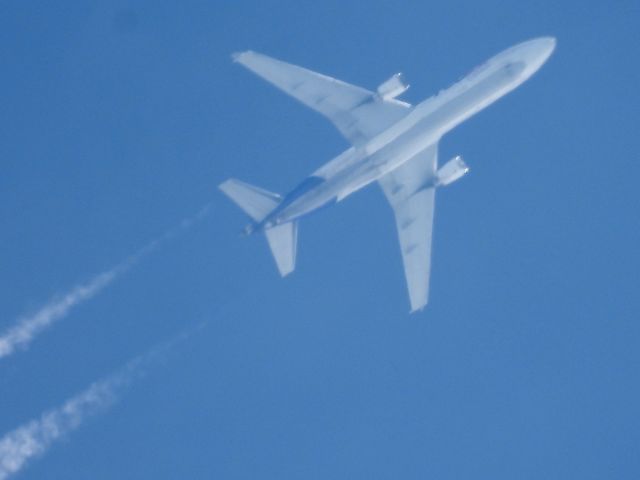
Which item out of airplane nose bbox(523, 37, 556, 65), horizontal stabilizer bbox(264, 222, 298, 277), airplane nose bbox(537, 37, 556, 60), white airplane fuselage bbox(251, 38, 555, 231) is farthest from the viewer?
horizontal stabilizer bbox(264, 222, 298, 277)

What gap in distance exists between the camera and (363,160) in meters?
48.8

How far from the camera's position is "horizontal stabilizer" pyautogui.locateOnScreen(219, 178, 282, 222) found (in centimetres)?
→ 4906

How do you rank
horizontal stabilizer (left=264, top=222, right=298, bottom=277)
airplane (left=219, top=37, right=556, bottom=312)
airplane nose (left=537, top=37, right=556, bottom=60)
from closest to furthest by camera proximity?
airplane (left=219, top=37, right=556, bottom=312)
airplane nose (left=537, top=37, right=556, bottom=60)
horizontal stabilizer (left=264, top=222, right=298, bottom=277)

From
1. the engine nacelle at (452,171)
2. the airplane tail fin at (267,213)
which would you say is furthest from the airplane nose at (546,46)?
the airplane tail fin at (267,213)

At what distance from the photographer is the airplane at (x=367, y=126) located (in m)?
48.4

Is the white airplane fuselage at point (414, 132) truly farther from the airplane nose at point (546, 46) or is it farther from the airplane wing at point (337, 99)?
the airplane wing at point (337, 99)

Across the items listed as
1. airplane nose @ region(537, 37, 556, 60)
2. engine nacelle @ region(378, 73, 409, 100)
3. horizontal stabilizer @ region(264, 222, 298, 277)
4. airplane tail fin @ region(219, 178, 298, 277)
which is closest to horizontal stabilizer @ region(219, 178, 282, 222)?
airplane tail fin @ region(219, 178, 298, 277)

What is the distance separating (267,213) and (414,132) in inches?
418

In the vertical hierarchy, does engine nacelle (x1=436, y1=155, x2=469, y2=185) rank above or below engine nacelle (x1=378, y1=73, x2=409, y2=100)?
below

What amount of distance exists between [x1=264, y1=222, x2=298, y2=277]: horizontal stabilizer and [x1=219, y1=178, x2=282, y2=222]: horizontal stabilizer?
61.4 inches

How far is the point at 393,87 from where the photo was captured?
48.8 meters

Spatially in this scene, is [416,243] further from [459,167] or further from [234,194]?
[234,194]

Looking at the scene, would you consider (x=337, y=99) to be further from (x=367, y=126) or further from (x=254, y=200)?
(x=254, y=200)

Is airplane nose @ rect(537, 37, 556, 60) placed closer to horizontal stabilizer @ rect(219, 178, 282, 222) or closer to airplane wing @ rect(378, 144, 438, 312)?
airplane wing @ rect(378, 144, 438, 312)
